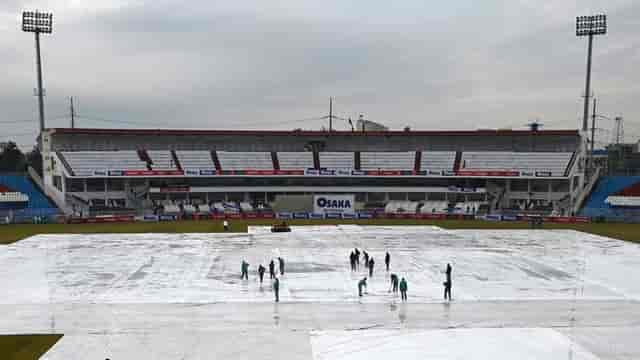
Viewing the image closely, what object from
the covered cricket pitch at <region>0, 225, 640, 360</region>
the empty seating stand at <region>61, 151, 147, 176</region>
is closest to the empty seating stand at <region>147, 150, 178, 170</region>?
the empty seating stand at <region>61, 151, 147, 176</region>

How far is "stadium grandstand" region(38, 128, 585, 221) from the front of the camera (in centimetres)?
6038

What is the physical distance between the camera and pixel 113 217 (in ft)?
177

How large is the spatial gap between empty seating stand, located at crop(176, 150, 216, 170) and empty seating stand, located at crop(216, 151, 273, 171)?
144cm

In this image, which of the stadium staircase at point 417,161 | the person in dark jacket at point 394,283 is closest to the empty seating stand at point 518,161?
the stadium staircase at point 417,161

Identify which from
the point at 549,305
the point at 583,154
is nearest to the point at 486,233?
the point at 549,305

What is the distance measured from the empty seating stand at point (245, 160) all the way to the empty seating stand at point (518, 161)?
25.6 meters

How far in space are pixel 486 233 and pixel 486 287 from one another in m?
21.5

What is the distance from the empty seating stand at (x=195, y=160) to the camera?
64.0m

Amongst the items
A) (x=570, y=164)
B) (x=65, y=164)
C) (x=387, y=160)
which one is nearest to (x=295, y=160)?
(x=387, y=160)

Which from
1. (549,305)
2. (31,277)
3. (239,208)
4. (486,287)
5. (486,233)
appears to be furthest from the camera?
(239,208)

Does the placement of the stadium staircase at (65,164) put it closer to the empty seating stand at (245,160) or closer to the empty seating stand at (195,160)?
the empty seating stand at (195,160)

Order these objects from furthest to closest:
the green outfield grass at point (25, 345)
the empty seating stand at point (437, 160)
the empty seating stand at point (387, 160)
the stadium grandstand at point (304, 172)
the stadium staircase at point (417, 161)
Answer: the empty seating stand at point (387, 160) → the stadium staircase at point (417, 161) → the empty seating stand at point (437, 160) → the stadium grandstand at point (304, 172) → the green outfield grass at point (25, 345)

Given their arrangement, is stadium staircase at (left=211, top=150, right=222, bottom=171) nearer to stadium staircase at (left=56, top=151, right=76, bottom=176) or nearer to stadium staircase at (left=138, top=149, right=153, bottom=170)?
stadium staircase at (left=138, top=149, right=153, bottom=170)

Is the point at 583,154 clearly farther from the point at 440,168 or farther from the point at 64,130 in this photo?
the point at 64,130
